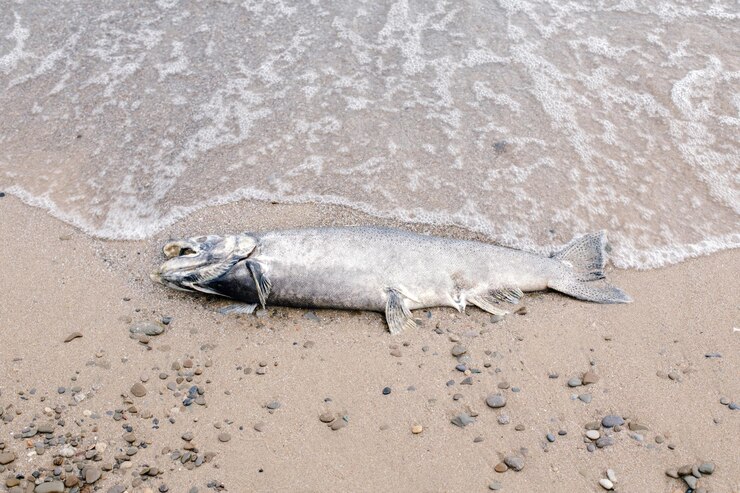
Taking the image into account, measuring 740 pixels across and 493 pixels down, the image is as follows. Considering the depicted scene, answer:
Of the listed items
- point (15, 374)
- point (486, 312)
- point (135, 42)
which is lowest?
point (486, 312)

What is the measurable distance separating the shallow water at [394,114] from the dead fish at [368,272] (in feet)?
1.86

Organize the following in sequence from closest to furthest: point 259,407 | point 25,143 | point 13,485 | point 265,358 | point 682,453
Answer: point 13,485 → point 682,453 → point 259,407 → point 265,358 → point 25,143

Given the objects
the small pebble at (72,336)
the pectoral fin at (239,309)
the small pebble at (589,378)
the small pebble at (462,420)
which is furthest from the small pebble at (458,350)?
the small pebble at (72,336)

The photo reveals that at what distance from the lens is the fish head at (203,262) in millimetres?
4379

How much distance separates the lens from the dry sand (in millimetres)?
3309

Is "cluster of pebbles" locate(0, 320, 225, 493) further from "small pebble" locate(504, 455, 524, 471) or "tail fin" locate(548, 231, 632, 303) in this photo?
"tail fin" locate(548, 231, 632, 303)

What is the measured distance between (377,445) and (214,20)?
221 inches

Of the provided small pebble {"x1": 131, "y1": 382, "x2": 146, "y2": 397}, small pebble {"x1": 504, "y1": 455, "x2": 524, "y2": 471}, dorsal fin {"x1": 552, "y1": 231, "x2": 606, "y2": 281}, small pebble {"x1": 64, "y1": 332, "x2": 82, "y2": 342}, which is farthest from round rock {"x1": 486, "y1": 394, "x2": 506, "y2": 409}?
small pebble {"x1": 64, "y1": 332, "x2": 82, "y2": 342}

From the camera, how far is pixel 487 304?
172 inches

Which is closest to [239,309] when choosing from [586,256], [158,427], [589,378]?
[158,427]

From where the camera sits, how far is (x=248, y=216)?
202 inches

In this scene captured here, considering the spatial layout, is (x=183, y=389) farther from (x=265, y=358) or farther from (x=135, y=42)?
(x=135, y=42)

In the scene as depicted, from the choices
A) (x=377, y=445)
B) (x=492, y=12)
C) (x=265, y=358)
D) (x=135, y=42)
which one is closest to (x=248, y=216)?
(x=265, y=358)

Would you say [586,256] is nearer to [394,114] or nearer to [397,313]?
[397,313]
